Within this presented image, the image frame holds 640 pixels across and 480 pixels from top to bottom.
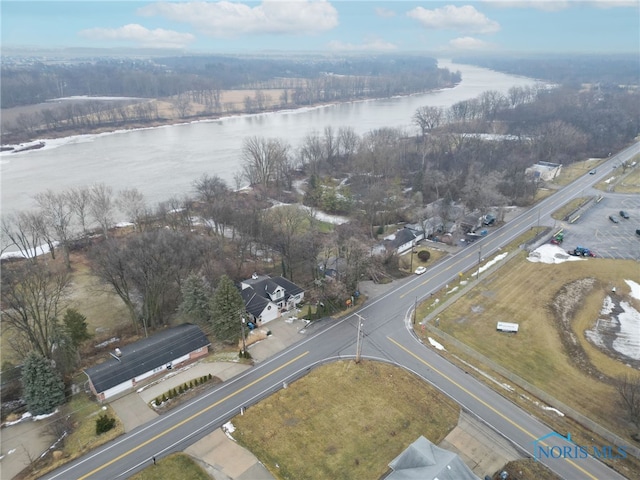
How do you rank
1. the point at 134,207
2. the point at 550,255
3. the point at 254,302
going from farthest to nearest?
the point at 134,207 → the point at 550,255 → the point at 254,302

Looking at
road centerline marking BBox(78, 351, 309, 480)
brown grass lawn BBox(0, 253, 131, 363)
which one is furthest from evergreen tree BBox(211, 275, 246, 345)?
brown grass lawn BBox(0, 253, 131, 363)

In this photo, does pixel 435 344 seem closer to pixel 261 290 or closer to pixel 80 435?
pixel 261 290

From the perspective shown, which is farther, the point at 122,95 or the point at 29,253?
the point at 122,95

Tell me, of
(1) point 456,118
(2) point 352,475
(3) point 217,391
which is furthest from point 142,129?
(2) point 352,475

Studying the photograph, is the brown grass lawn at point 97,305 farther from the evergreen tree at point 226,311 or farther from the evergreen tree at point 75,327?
the evergreen tree at point 226,311

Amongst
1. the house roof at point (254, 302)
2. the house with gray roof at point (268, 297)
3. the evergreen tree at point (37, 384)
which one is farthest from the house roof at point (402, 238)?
the evergreen tree at point (37, 384)

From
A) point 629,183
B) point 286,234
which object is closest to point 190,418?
point 286,234

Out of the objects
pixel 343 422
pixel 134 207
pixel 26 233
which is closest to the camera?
pixel 343 422

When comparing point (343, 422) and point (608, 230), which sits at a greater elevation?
point (608, 230)
